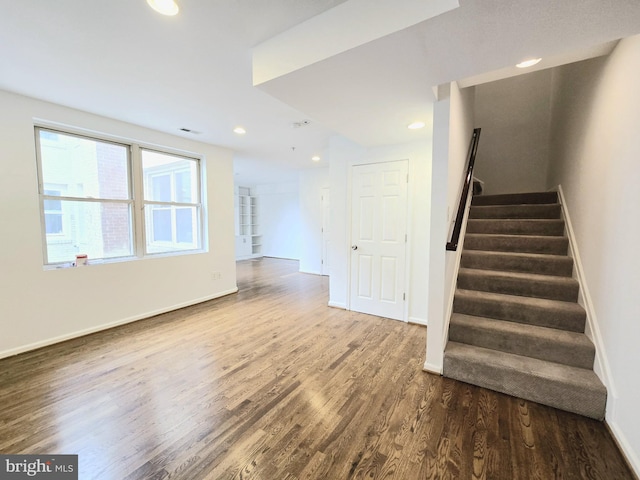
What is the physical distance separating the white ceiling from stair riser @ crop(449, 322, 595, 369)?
2.01 metres

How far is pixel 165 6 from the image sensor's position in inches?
58.2

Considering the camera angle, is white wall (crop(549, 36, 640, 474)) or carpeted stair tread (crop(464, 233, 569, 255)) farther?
carpeted stair tread (crop(464, 233, 569, 255))

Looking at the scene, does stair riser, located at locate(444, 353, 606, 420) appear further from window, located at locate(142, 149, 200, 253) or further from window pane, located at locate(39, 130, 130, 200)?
window pane, located at locate(39, 130, 130, 200)

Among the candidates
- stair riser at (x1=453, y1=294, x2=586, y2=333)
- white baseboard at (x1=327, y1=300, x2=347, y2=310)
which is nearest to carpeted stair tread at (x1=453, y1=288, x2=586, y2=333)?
stair riser at (x1=453, y1=294, x2=586, y2=333)

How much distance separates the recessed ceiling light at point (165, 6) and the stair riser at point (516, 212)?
3.75 m

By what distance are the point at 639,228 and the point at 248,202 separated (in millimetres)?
8694

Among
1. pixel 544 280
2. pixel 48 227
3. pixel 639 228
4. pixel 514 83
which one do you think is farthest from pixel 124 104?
pixel 514 83

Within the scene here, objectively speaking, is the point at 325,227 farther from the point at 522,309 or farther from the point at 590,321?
the point at 590,321

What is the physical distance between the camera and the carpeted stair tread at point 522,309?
2.21 metres

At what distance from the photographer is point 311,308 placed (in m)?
4.05

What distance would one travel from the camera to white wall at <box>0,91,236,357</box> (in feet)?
8.39

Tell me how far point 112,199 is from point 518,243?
15.9ft

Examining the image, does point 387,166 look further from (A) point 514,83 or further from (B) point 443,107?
(A) point 514,83

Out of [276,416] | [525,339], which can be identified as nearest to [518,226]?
[525,339]
